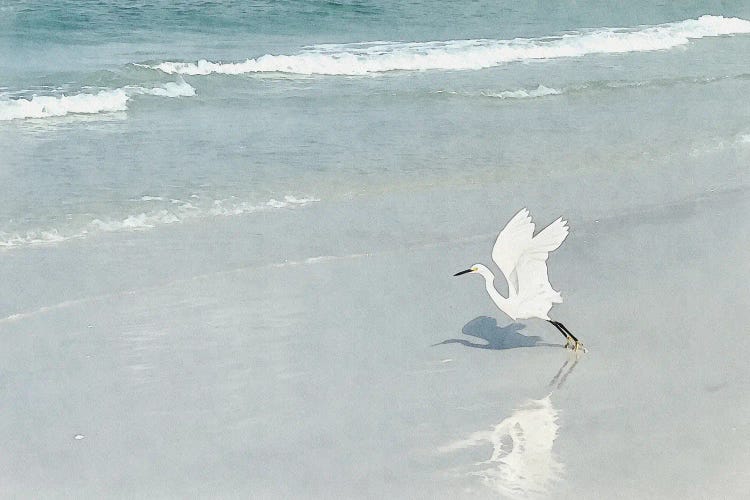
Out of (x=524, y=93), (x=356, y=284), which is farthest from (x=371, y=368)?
(x=524, y=93)

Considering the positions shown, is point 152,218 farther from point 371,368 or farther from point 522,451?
point 522,451

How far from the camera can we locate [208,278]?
8.27m

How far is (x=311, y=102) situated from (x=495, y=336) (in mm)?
7607

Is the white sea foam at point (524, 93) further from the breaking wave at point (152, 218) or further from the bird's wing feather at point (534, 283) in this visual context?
the bird's wing feather at point (534, 283)

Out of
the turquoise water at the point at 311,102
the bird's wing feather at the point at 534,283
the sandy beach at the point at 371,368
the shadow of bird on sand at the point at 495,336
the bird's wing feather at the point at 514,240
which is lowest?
the shadow of bird on sand at the point at 495,336

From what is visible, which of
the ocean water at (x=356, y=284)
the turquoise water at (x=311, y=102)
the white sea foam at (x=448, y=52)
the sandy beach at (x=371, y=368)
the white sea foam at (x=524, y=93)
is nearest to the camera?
the sandy beach at (x=371, y=368)

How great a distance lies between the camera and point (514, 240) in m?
7.00

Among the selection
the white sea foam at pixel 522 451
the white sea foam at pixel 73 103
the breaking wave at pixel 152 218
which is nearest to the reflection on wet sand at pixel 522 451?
the white sea foam at pixel 522 451

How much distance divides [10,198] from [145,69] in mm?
5968

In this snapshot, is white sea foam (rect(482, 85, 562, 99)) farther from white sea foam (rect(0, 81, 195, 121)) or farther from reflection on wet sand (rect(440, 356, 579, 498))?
reflection on wet sand (rect(440, 356, 579, 498))

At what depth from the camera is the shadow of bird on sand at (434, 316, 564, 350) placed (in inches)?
287

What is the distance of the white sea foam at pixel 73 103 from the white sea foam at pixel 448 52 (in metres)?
1.34

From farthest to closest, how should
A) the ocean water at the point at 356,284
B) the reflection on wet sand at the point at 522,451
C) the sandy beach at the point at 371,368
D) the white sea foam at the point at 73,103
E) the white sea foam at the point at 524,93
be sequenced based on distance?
the white sea foam at the point at 524,93 → the white sea foam at the point at 73,103 → the ocean water at the point at 356,284 → the sandy beach at the point at 371,368 → the reflection on wet sand at the point at 522,451

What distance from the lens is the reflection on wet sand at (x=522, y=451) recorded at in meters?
5.46
